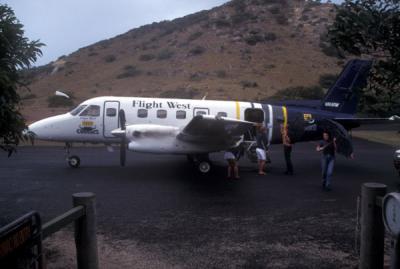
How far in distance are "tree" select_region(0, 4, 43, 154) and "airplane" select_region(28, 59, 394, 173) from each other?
272 inches

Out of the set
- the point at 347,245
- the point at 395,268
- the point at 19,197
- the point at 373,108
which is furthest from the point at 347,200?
the point at 19,197

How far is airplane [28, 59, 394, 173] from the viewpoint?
13320 millimetres

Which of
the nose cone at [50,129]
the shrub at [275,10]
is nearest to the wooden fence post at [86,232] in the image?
the nose cone at [50,129]

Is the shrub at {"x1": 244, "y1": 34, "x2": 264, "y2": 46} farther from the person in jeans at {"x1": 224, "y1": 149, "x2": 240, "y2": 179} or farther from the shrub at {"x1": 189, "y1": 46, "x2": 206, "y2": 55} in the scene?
the person in jeans at {"x1": 224, "y1": 149, "x2": 240, "y2": 179}

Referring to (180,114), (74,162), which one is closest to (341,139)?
(180,114)

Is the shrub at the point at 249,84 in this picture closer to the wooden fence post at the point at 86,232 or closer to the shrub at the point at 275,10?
the shrub at the point at 275,10

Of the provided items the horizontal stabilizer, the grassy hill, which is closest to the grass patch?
the horizontal stabilizer

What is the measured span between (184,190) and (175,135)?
277cm

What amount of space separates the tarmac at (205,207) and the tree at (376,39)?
97.2 inches

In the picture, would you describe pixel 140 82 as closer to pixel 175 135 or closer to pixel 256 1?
pixel 256 1

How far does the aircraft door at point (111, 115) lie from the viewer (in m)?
14.9

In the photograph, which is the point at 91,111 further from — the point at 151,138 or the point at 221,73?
the point at 221,73

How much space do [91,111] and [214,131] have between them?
4768 mm

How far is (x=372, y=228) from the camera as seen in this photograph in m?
4.39
